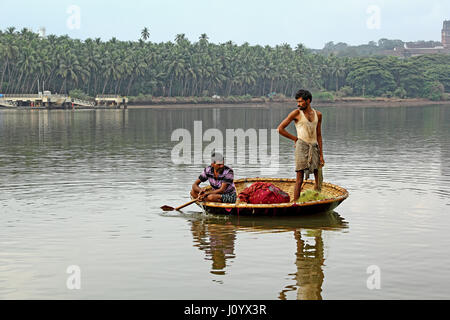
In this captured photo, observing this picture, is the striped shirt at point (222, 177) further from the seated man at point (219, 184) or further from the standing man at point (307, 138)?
the standing man at point (307, 138)

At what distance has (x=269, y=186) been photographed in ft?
45.5

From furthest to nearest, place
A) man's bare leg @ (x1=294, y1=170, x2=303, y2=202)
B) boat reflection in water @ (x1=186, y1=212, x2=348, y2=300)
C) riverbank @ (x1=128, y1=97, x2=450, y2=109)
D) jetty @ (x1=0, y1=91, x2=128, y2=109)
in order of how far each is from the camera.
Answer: riverbank @ (x1=128, y1=97, x2=450, y2=109) → jetty @ (x1=0, y1=91, x2=128, y2=109) → man's bare leg @ (x1=294, y1=170, x2=303, y2=202) → boat reflection in water @ (x1=186, y1=212, x2=348, y2=300)

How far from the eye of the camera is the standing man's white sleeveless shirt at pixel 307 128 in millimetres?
13555

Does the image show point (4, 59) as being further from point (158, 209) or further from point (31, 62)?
point (158, 209)

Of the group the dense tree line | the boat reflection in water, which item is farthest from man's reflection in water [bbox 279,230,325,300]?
the dense tree line

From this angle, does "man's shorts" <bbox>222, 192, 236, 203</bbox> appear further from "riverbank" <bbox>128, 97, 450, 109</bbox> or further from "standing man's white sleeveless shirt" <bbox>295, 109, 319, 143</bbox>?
Answer: "riverbank" <bbox>128, 97, 450, 109</bbox>

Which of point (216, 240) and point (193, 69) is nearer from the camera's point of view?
point (216, 240)

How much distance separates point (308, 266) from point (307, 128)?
13.8 ft

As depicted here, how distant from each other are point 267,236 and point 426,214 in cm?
423

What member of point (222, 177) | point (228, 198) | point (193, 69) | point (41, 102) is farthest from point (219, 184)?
point (193, 69)

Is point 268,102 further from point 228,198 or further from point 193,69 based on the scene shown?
point 228,198

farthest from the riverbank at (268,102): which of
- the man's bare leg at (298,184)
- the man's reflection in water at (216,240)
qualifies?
the man's reflection in water at (216,240)

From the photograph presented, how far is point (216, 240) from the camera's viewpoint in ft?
39.0

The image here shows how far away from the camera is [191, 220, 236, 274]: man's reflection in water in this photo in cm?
1045
